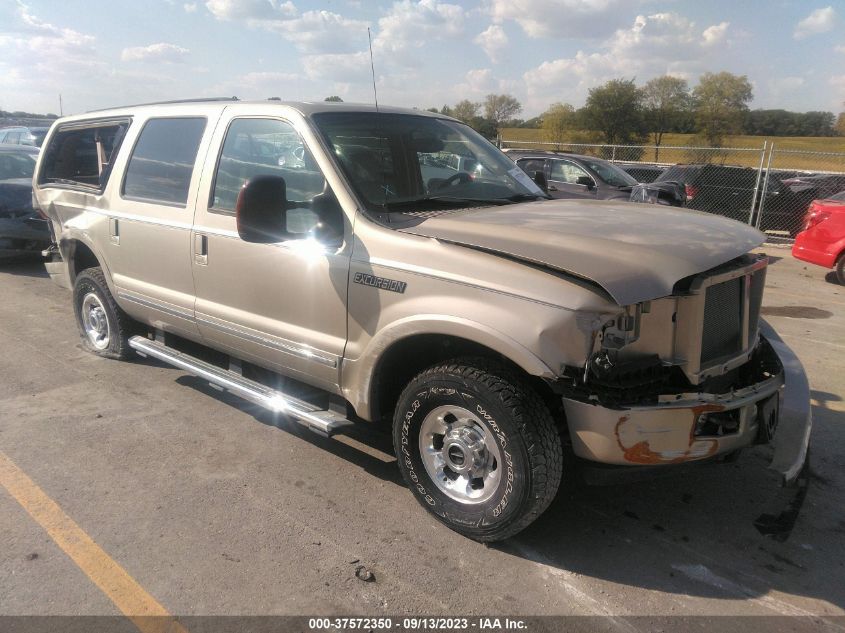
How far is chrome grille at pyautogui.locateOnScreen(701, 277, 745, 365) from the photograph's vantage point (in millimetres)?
3025

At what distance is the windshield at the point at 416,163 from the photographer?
12.1 ft

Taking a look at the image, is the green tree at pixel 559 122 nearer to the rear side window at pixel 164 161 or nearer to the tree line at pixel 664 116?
the tree line at pixel 664 116

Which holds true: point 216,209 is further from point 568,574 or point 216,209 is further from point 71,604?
point 568,574

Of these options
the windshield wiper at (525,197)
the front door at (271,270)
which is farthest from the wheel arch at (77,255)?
the windshield wiper at (525,197)

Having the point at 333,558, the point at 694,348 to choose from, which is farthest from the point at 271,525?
the point at 694,348

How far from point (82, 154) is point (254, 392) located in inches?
124

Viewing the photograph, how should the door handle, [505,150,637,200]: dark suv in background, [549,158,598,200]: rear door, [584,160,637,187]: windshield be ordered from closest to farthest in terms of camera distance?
the door handle < [549,158,598,200]: rear door < [505,150,637,200]: dark suv in background < [584,160,637,187]: windshield

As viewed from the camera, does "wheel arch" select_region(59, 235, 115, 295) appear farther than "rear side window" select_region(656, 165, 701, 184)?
No

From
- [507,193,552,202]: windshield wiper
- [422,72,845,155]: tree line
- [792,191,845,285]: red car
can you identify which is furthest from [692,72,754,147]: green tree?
[507,193,552,202]: windshield wiper

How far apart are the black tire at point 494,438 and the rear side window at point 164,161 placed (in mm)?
2277

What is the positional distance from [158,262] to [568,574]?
340cm

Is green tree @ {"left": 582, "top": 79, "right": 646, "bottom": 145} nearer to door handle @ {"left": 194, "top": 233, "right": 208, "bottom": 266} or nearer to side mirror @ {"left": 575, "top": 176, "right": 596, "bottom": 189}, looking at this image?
side mirror @ {"left": 575, "top": 176, "right": 596, "bottom": 189}

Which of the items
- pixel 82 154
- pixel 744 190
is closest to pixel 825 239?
pixel 744 190

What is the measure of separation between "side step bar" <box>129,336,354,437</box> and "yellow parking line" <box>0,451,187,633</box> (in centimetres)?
113
